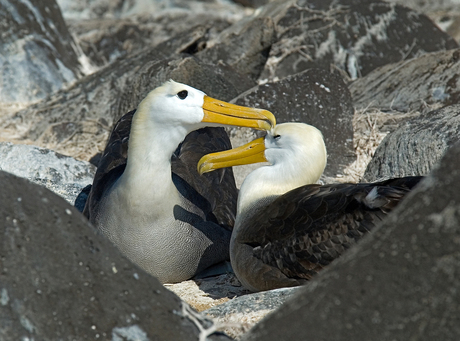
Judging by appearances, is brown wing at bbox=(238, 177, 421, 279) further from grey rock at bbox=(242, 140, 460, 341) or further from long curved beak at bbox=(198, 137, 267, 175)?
grey rock at bbox=(242, 140, 460, 341)

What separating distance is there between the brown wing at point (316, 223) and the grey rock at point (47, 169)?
8.48 feet

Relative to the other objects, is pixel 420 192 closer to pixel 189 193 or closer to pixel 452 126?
pixel 189 193

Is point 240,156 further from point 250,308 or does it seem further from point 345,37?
point 345,37

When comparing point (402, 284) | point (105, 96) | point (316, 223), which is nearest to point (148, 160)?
point (316, 223)

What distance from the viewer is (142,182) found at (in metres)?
5.67

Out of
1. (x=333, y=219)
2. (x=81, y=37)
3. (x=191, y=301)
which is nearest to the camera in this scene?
(x=333, y=219)

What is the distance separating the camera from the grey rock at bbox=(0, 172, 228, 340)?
2848 millimetres

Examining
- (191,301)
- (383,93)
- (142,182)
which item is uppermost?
(142,182)

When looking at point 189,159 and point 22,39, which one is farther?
point 22,39

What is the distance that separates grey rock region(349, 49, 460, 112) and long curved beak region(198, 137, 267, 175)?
3.42 metres

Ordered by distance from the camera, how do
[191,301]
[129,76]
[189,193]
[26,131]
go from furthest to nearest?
[129,76] → [26,131] → [189,193] → [191,301]

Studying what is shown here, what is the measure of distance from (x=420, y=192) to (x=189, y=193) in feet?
13.0

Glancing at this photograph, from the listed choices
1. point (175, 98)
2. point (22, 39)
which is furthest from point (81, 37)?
point (175, 98)

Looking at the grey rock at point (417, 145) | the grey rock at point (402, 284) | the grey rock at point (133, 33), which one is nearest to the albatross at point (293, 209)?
the grey rock at point (417, 145)
